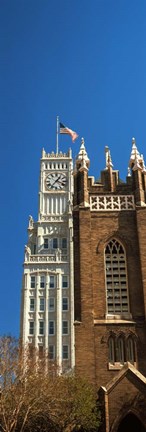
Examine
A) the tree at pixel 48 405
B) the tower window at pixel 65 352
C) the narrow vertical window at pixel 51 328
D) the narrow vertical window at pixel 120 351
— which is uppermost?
the narrow vertical window at pixel 51 328

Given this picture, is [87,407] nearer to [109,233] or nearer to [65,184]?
[109,233]

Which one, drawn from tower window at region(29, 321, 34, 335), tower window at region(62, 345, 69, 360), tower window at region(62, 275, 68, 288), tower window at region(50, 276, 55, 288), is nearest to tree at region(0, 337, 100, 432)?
tower window at region(62, 345, 69, 360)

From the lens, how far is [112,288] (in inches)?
1341

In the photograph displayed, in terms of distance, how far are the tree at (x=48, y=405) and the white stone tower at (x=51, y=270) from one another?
49027mm

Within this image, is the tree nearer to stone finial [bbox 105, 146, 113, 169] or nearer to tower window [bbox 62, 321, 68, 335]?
stone finial [bbox 105, 146, 113, 169]

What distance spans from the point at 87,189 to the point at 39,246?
6194 centimetres

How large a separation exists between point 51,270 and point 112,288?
59.5 m

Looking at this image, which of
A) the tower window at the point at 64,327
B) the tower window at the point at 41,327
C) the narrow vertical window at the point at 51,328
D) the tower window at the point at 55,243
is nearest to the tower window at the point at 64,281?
the tower window at the point at 64,327

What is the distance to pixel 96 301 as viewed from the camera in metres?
33.3

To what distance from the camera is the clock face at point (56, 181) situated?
105062mm

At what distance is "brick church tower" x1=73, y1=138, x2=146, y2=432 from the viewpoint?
95.3 ft

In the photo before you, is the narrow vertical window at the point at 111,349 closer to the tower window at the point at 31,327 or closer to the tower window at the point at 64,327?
the tower window at the point at 64,327

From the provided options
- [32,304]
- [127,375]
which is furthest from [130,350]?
[32,304]

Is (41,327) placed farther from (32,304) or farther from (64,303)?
(64,303)
